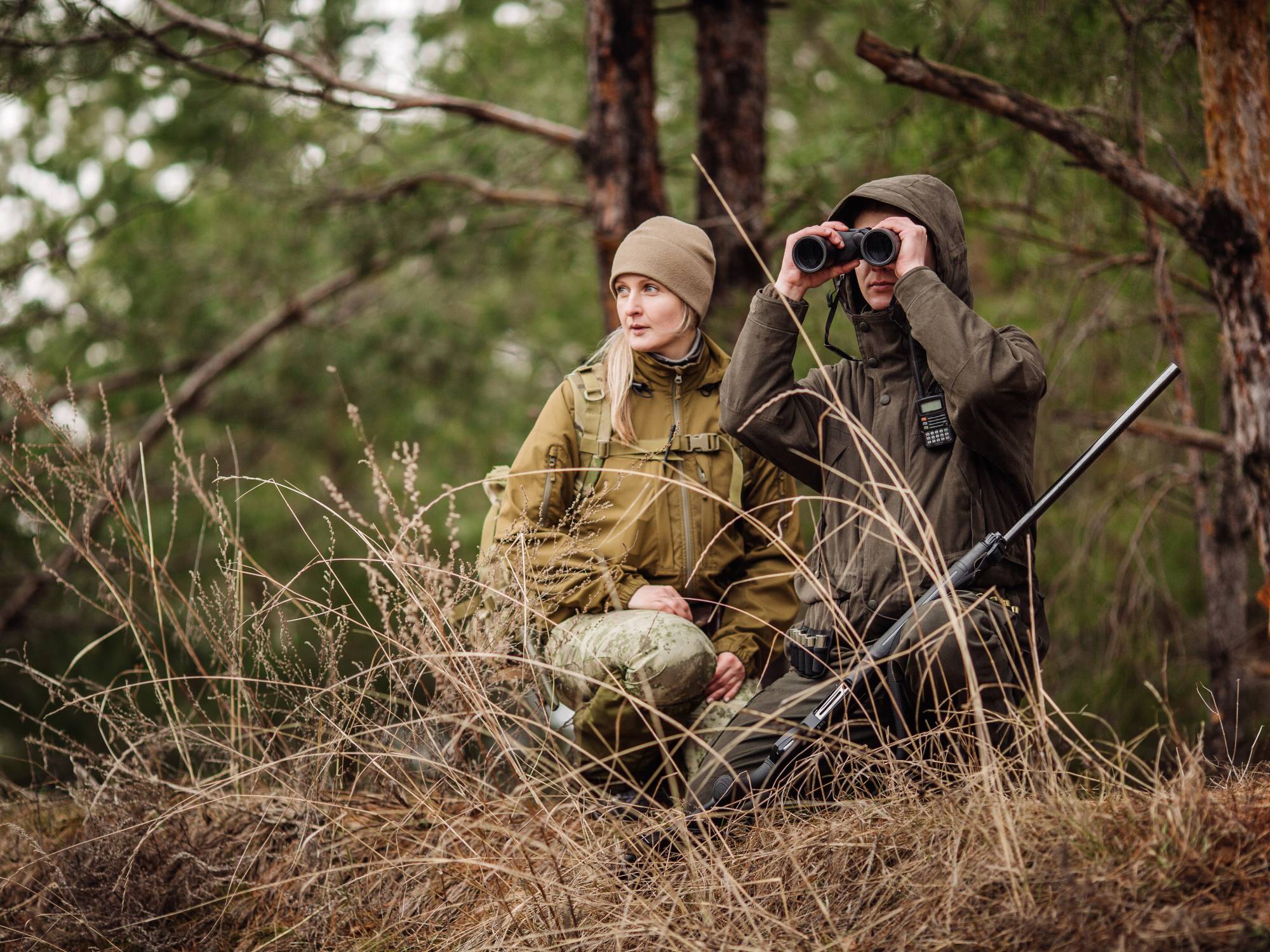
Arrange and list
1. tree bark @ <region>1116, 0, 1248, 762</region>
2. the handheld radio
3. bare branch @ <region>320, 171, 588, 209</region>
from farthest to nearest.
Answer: bare branch @ <region>320, 171, 588, 209</region> < tree bark @ <region>1116, 0, 1248, 762</region> < the handheld radio

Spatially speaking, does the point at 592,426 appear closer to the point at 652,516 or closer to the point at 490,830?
the point at 652,516

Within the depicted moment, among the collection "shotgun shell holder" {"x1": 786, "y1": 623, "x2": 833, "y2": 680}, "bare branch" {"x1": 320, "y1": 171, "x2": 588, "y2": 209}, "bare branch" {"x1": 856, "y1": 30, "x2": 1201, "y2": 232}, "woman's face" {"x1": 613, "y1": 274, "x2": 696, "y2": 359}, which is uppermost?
"bare branch" {"x1": 856, "y1": 30, "x2": 1201, "y2": 232}

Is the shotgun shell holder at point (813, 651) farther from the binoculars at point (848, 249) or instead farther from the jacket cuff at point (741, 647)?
the binoculars at point (848, 249)

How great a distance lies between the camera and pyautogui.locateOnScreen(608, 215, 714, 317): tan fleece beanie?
9.51ft

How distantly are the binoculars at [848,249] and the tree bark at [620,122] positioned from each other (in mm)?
2082

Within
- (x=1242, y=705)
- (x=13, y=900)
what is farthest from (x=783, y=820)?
(x=1242, y=705)

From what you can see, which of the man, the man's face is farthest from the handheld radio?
the man's face

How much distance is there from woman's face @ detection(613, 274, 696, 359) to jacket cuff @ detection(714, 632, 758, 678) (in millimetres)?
795

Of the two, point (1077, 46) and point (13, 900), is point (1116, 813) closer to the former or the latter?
point (13, 900)

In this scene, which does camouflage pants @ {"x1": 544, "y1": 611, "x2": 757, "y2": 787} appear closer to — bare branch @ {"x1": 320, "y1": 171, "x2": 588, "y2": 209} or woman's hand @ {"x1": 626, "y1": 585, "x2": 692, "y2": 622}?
woman's hand @ {"x1": 626, "y1": 585, "x2": 692, "y2": 622}

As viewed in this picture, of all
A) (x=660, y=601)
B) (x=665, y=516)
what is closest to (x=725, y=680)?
(x=660, y=601)

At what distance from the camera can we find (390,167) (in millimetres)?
9023

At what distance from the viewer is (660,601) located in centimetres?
280

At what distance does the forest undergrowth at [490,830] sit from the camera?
5.97ft
